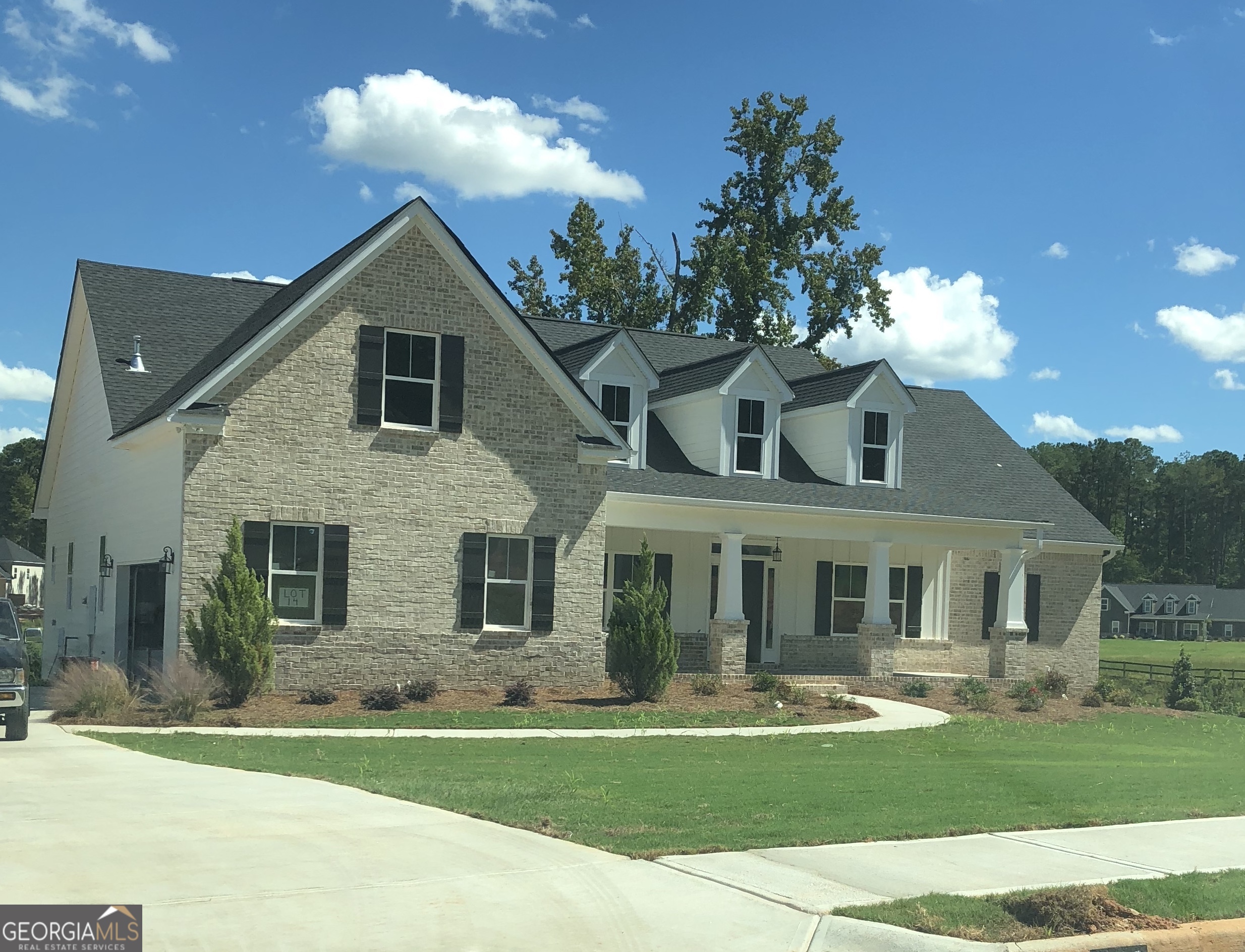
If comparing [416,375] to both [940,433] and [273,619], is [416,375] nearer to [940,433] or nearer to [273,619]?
[273,619]

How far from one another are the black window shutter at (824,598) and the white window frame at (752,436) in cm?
331

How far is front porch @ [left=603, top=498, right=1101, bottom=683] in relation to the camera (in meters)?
26.8

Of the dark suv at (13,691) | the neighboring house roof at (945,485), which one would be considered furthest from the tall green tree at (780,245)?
the dark suv at (13,691)

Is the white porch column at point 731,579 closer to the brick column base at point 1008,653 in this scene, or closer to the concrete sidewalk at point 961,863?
the brick column base at point 1008,653

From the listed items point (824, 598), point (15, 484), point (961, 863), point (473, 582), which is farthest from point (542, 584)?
point (15, 484)

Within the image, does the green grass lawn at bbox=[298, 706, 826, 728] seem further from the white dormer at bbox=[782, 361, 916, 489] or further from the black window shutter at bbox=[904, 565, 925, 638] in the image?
the black window shutter at bbox=[904, 565, 925, 638]

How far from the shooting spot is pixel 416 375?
2261cm

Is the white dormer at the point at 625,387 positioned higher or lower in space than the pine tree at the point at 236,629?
higher

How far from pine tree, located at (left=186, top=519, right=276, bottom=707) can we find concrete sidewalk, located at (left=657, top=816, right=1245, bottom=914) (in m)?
12.3

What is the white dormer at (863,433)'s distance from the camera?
29.0m

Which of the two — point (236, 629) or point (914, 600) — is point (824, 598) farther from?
point (236, 629)

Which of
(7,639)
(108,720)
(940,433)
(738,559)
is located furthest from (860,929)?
(940,433)

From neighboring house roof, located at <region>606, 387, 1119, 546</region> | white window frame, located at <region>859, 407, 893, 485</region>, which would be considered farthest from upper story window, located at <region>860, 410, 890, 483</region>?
neighboring house roof, located at <region>606, 387, 1119, 546</region>

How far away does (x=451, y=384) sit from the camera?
22672mm
